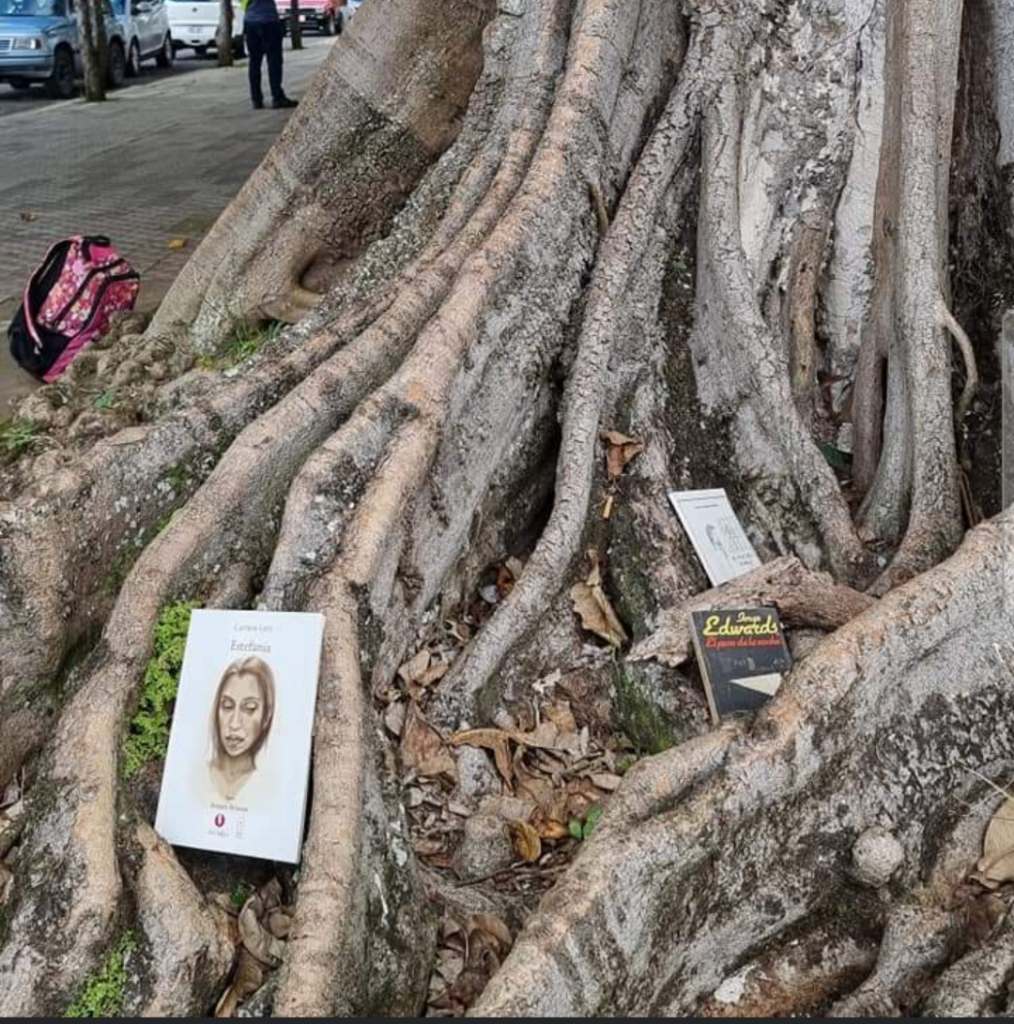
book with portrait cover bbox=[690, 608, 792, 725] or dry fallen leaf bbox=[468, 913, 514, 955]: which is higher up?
book with portrait cover bbox=[690, 608, 792, 725]

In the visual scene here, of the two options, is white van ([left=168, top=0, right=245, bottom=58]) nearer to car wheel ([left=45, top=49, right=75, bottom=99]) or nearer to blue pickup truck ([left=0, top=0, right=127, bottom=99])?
blue pickup truck ([left=0, top=0, right=127, bottom=99])

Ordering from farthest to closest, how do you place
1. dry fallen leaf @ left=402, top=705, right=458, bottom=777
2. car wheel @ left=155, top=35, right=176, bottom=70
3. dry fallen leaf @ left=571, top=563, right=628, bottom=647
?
1. car wheel @ left=155, top=35, right=176, bottom=70
2. dry fallen leaf @ left=571, top=563, right=628, bottom=647
3. dry fallen leaf @ left=402, top=705, right=458, bottom=777

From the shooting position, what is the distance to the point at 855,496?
3.71m

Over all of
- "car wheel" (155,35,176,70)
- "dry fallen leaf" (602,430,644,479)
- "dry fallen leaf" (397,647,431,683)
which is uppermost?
"dry fallen leaf" (602,430,644,479)

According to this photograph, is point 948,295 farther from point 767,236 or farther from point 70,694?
point 70,694

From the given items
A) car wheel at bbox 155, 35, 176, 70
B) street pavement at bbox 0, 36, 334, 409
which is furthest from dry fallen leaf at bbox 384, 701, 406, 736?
car wheel at bbox 155, 35, 176, 70

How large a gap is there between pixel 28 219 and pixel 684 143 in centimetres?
652

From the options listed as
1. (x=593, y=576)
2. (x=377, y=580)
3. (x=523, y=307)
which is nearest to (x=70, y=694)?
(x=377, y=580)

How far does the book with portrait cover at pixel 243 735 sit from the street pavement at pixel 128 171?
3.16m

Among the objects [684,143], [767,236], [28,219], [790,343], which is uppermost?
[684,143]

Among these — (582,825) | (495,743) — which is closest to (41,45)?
(495,743)

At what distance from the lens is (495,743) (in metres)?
3.04

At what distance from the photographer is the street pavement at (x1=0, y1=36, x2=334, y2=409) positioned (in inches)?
305

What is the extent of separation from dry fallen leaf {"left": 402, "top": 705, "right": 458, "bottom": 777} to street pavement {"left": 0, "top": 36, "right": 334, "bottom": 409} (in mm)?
3093
